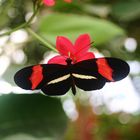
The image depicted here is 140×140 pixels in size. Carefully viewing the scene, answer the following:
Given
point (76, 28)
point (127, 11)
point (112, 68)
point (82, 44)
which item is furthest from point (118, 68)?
point (127, 11)

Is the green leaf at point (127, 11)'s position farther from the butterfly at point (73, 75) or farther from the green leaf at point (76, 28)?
the butterfly at point (73, 75)

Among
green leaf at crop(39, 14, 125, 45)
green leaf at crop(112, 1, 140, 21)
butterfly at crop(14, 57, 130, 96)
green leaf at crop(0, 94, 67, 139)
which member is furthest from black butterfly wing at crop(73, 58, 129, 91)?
green leaf at crop(112, 1, 140, 21)

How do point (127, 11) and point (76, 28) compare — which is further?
point (127, 11)

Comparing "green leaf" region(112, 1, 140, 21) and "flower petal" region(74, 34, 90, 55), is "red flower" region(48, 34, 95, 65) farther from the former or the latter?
"green leaf" region(112, 1, 140, 21)

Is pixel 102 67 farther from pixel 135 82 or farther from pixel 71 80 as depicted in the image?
pixel 135 82

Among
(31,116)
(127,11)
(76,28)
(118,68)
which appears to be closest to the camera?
(118,68)

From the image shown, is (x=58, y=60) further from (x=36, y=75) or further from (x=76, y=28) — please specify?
(x=76, y=28)

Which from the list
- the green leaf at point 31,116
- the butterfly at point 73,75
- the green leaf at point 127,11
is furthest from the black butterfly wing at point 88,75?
the green leaf at point 127,11
